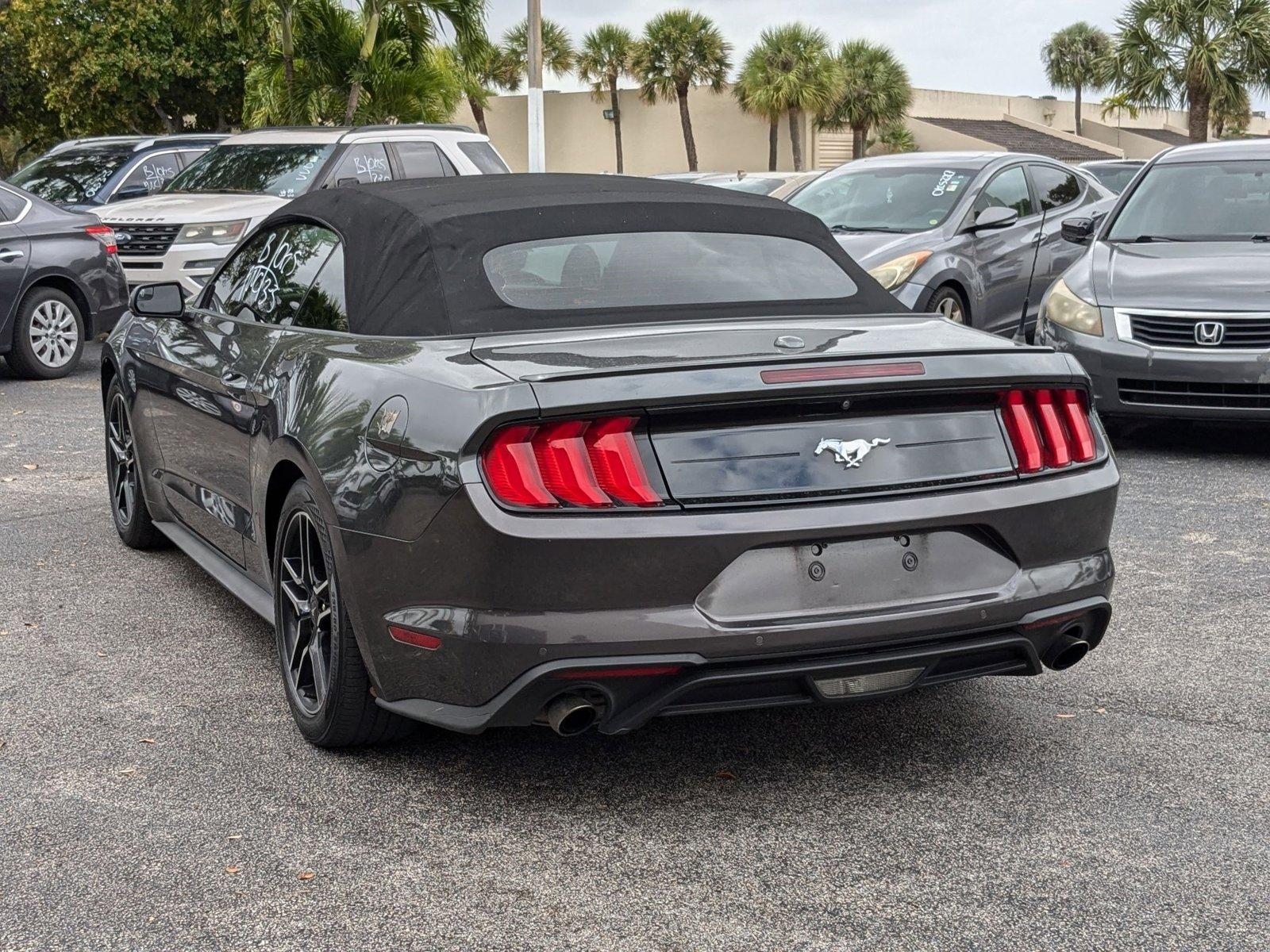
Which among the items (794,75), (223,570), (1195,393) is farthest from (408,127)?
(794,75)

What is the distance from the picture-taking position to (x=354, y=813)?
3930 millimetres

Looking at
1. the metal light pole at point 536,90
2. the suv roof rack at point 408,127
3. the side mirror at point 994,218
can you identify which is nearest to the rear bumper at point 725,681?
the side mirror at point 994,218

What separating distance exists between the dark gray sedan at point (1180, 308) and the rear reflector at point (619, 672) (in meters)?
5.89

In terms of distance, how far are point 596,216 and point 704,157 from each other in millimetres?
57484

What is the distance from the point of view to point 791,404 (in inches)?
146

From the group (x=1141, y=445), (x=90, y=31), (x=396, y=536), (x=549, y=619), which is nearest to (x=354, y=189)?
(x=396, y=536)

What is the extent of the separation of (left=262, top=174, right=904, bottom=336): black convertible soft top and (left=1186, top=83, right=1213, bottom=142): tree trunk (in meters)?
36.6

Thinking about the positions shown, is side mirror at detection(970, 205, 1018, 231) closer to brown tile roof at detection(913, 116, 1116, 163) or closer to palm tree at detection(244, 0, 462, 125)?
palm tree at detection(244, 0, 462, 125)

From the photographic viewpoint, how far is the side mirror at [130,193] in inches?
661

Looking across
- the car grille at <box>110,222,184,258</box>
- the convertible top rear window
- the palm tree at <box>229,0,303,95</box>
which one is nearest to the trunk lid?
the convertible top rear window

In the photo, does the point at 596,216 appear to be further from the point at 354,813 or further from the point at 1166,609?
the point at 1166,609

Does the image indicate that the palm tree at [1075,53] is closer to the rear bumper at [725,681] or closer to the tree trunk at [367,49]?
the tree trunk at [367,49]

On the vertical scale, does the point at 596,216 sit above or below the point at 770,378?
above

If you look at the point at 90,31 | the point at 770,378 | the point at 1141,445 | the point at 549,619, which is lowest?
the point at 1141,445
